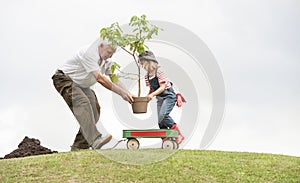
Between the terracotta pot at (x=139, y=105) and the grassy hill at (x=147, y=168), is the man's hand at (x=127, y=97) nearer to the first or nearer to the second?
the terracotta pot at (x=139, y=105)

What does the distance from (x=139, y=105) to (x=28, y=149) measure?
3448 mm

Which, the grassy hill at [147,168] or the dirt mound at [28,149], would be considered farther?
the dirt mound at [28,149]

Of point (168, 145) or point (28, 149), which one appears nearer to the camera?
point (168, 145)

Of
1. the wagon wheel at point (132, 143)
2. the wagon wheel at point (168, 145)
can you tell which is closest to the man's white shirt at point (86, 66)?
the wagon wheel at point (132, 143)

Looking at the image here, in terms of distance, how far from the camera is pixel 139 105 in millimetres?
9570

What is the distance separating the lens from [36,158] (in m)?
9.84

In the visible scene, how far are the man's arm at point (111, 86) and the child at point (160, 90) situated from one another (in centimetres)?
40

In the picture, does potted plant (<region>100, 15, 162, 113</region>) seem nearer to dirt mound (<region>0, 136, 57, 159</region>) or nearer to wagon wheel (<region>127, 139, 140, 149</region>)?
wagon wheel (<region>127, 139, 140, 149</region>)

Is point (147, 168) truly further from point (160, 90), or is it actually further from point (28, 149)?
point (28, 149)

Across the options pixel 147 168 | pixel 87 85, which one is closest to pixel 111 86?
pixel 87 85

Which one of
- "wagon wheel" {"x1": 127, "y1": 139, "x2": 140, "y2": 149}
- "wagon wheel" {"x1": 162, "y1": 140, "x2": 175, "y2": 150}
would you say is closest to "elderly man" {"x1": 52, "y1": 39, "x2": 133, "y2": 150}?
"wagon wheel" {"x1": 127, "y1": 139, "x2": 140, "y2": 149}

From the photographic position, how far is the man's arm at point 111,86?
31.6 feet

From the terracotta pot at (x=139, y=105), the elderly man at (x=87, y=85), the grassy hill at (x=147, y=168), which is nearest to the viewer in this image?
the grassy hill at (x=147, y=168)

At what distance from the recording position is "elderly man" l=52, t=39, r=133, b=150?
983 centimetres
